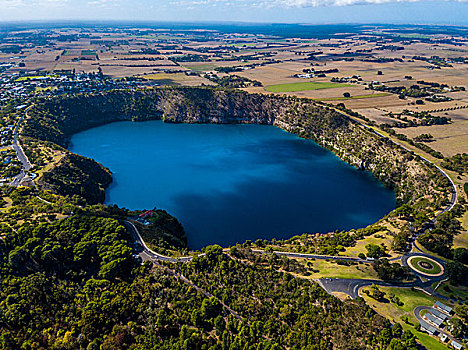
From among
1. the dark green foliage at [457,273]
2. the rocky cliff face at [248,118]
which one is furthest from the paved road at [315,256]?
the rocky cliff face at [248,118]

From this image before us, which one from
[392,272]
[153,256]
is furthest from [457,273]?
[153,256]

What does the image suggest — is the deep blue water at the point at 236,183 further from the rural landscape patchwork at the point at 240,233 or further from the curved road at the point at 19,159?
the curved road at the point at 19,159

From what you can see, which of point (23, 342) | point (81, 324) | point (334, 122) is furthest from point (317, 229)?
point (334, 122)

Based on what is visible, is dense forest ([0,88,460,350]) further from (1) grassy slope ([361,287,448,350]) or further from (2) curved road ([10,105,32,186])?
(2) curved road ([10,105,32,186])

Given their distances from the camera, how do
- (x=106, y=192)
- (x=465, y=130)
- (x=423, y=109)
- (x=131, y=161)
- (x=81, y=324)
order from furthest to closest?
(x=423, y=109) < (x=465, y=130) < (x=131, y=161) < (x=106, y=192) < (x=81, y=324)

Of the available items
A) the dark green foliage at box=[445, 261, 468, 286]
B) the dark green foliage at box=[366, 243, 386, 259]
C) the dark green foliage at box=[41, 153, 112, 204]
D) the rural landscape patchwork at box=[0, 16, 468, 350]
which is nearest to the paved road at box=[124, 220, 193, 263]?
the rural landscape patchwork at box=[0, 16, 468, 350]

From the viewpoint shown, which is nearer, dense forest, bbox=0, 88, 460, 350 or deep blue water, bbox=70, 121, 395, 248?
dense forest, bbox=0, 88, 460, 350

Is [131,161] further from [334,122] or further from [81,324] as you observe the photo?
[334,122]
